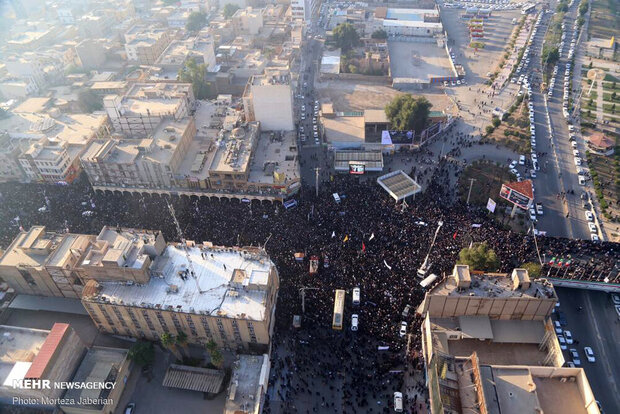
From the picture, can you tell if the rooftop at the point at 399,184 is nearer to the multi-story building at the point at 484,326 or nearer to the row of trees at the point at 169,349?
the multi-story building at the point at 484,326

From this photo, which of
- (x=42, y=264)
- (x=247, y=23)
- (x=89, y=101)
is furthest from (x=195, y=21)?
(x=42, y=264)

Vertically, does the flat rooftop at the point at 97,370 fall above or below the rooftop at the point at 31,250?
below

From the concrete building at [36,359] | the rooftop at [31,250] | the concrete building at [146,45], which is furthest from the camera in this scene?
the concrete building at [146,45]

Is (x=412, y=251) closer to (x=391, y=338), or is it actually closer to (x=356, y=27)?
(x=391, y=338)

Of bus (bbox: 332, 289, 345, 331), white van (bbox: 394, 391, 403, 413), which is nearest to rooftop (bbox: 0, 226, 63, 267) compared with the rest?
bus (bbox: 332, 289, 345, 331)

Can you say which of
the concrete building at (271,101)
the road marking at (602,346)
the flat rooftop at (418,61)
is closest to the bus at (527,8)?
the flat rooftop at (418,61)

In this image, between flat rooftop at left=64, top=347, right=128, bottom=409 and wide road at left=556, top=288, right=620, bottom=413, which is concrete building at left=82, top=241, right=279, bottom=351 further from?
wide road at left=556, top=288, right=620, bottom=413

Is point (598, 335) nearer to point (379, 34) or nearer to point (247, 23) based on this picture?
point (379, 34)

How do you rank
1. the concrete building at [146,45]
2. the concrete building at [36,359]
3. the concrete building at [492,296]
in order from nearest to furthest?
the concrete building at [36,359]
the concrete building at [492,296]
the concrete building at [146,45]
